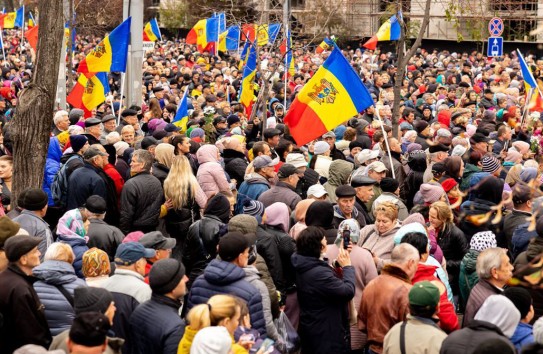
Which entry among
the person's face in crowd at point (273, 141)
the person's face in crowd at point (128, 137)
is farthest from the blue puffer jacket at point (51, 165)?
the person's face in crowd at point (273, 141)

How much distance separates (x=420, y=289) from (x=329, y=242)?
2050mm

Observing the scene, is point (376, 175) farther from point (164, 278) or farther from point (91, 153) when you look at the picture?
point (164, 278)

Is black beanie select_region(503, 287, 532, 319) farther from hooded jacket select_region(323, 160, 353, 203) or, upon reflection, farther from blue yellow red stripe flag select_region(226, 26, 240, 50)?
blue yellow red stripe flag select_region(226, 26, 240, 50)

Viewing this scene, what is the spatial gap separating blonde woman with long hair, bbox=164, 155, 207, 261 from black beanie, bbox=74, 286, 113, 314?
3368 millimetres

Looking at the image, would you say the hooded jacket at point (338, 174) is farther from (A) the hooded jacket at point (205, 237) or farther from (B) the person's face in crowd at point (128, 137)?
(B) the person's face in crowd at point (128, 137)

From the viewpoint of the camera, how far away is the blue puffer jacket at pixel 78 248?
764 cm

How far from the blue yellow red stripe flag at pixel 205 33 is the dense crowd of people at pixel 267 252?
47.6ft

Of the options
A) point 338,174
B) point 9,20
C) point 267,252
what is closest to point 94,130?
point 338,174

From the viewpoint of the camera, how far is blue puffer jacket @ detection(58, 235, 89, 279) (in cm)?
764

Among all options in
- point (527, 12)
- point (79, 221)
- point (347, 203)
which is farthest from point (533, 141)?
point (527, 12)

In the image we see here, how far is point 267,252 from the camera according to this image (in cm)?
787

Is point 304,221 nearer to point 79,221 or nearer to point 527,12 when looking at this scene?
point 79,221

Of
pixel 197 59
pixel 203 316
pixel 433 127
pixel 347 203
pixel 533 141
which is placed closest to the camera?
pixel 203 316

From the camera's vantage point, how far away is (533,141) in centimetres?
1367
